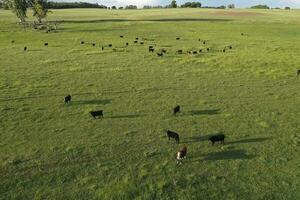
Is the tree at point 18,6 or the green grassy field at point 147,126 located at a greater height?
the tree at point 18,6

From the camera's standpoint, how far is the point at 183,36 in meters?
76.4

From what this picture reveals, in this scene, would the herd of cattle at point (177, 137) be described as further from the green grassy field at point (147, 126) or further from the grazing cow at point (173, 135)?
the green grassy field at point (147, 126)

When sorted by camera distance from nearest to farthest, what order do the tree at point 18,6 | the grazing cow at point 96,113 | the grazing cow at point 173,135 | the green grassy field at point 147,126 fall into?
1. the green grassy field at point 147,126
2. the grazing cow at point 173,135
3. the grazing cow at point 96,113
4. the tree at point 18,6

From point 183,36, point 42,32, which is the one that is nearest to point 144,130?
point 183,36

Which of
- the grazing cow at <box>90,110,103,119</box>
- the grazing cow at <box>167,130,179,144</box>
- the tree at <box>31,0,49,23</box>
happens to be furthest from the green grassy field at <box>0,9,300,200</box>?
the tree at <box>31,0,49,23</box>

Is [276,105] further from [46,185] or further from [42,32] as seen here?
[42,32]

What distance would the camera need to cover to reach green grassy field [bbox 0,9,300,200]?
62.8ft

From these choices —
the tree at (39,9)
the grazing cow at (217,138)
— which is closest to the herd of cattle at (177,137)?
the grazing cow at (217,138)

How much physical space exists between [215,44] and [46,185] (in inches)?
1984

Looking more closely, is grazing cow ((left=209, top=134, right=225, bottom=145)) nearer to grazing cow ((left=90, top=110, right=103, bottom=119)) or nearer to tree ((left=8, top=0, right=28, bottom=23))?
grazing cow ((left=90, top=110, right=103, bottom=119))

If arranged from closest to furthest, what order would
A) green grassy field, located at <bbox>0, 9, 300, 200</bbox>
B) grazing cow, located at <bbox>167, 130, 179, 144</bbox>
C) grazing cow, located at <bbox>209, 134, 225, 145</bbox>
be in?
1. green grassy field, located at <bbox>0, 9, 300, 200</bbox>
2. grazing cow, located at <bbox>209, 134, 225, 145</bbox>
3. grazing cow, located at <bbox>167, 130, 179, 144</bbox>

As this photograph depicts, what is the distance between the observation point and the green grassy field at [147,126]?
1914 centimetres

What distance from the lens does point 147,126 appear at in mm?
26562

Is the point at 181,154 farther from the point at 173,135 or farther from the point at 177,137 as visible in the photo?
the point at 173,135
